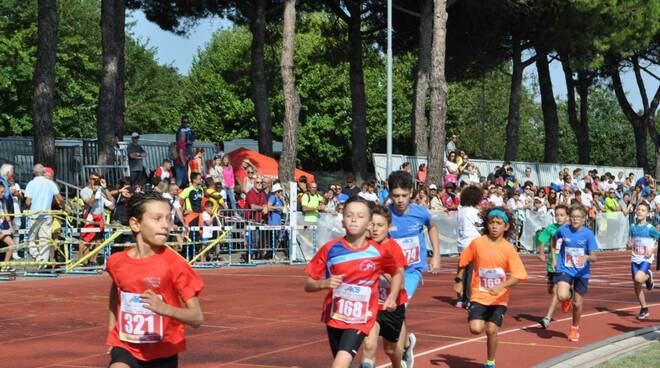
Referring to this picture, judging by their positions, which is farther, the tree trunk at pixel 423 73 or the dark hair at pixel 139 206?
the tree trunk at pixel 423 73

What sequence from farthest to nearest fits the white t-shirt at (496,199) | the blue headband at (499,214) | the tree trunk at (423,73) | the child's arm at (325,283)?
the tree trunk at (423,73), the white t-shirt at (496,199), the blue headband at (499,214), the child's arm at (325,283)

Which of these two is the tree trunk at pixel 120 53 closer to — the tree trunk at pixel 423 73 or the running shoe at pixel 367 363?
the tree trunk at pixel 423 73

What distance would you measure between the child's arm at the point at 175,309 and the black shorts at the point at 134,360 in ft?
1.08

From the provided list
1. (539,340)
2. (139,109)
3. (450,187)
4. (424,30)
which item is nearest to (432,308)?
(539,340)

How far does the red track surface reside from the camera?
1080 cm

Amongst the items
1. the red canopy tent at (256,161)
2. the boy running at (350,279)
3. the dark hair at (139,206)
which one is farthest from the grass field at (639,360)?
the red canopy tent at (256,161)

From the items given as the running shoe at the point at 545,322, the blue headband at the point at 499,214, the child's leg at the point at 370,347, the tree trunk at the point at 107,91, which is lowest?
the running shoe at the point at 545,322

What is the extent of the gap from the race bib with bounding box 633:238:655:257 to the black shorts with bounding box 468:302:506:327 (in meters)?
5.61

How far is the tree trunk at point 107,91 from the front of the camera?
25609mm

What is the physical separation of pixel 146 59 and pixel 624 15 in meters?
43.2

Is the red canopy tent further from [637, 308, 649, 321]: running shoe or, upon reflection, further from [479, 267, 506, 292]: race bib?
[479, 267, 506, 292]: race bib

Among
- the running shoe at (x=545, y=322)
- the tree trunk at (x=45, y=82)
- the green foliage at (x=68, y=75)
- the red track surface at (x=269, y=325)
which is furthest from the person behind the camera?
the green foliage at (x=68, y=75)

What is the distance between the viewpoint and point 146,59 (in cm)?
7500

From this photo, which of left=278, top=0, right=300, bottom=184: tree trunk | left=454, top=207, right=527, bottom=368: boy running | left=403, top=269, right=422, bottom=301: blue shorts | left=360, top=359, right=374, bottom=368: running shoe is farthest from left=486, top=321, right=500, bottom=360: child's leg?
left=278, top=0, right=300, bottom=184: tree trunk
